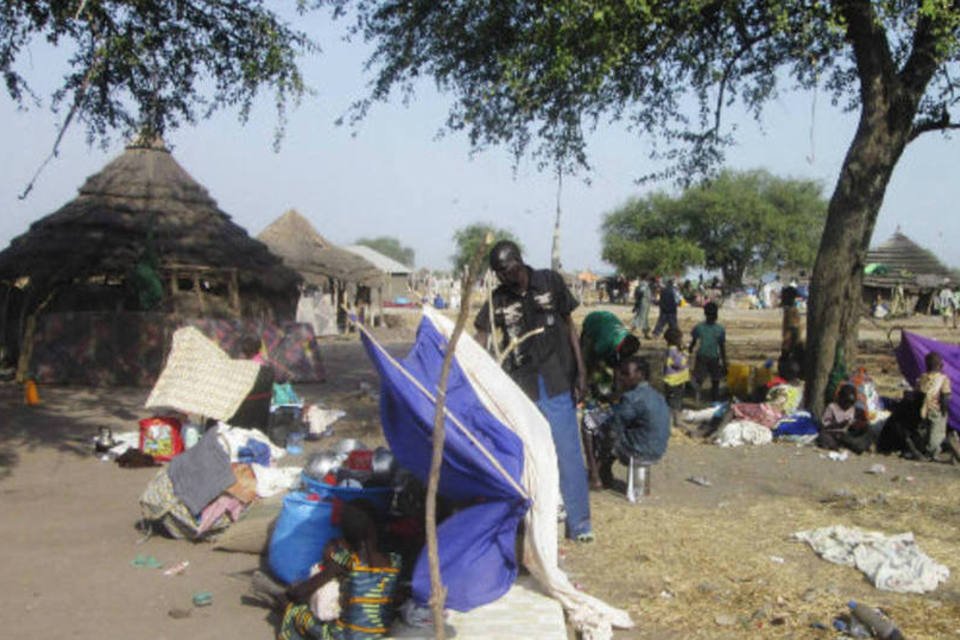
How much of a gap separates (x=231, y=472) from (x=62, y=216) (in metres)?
13.5

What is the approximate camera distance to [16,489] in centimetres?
728

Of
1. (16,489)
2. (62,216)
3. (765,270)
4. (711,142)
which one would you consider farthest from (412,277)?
(16,489)

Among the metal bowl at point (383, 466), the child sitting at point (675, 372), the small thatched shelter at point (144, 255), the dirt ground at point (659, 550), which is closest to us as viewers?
the dirt ground at point (659, 550)

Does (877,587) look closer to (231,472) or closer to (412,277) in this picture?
(231,472)

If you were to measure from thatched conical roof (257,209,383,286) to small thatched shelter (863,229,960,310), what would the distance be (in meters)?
22.5

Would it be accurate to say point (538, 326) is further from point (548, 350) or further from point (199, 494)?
point (199, 494)

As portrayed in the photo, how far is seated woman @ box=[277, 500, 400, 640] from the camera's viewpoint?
13.6ft

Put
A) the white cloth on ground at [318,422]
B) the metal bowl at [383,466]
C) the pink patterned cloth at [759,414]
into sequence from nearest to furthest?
the metal bowl at [383,466]
the white cloth on ground at [318,422]
the pink patterned cloth at [759,414]

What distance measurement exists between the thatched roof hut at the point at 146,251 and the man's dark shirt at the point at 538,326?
34.8ft

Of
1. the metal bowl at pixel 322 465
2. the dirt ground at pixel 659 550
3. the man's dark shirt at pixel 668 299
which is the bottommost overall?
the dirt ground at pixel 659 550

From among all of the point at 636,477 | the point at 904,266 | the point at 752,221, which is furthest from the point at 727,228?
the point at 636,477

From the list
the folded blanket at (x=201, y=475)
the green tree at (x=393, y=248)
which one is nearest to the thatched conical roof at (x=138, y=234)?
the folded blanket at (x=201, y=475)

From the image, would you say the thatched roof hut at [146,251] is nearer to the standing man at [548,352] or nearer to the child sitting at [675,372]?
the child sitting at [675,372]

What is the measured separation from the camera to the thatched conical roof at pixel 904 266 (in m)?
40.2
